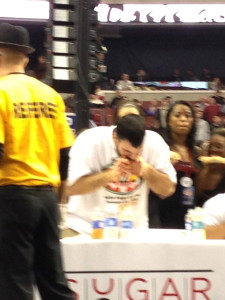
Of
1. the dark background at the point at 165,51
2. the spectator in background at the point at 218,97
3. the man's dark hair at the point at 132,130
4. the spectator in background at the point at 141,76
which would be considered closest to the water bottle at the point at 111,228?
the man's dark hair at the point at 132,130

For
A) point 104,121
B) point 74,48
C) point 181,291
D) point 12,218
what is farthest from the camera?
point 104,121

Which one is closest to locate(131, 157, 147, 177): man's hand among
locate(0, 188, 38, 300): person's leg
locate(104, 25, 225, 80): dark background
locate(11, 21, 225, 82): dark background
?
locate(0, 188, 38, 300): person's leg

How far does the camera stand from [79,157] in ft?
14.1

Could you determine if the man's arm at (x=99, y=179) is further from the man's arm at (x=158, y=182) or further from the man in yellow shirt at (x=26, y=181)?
the man in yellow shirt at (x=26, y=181)

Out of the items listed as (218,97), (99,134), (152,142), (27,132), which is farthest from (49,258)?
(218,97)

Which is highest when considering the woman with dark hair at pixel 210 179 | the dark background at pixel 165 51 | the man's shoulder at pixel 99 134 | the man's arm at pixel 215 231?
the dark background at pixel 165 51

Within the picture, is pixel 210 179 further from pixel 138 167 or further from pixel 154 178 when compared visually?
pixel 138 167

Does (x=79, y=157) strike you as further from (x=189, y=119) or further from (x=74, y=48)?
(x=74, y=48)

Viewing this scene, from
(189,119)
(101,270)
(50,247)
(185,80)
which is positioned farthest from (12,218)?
(185,80)

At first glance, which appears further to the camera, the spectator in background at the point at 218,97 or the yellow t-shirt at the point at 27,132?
the spectator in background at the point at 218,97

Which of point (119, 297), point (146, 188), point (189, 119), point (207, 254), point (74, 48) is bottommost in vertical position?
point (119, 297)

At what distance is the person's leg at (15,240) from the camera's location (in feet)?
10.5

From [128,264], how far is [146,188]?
63 cm

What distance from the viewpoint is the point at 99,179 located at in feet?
13.6
